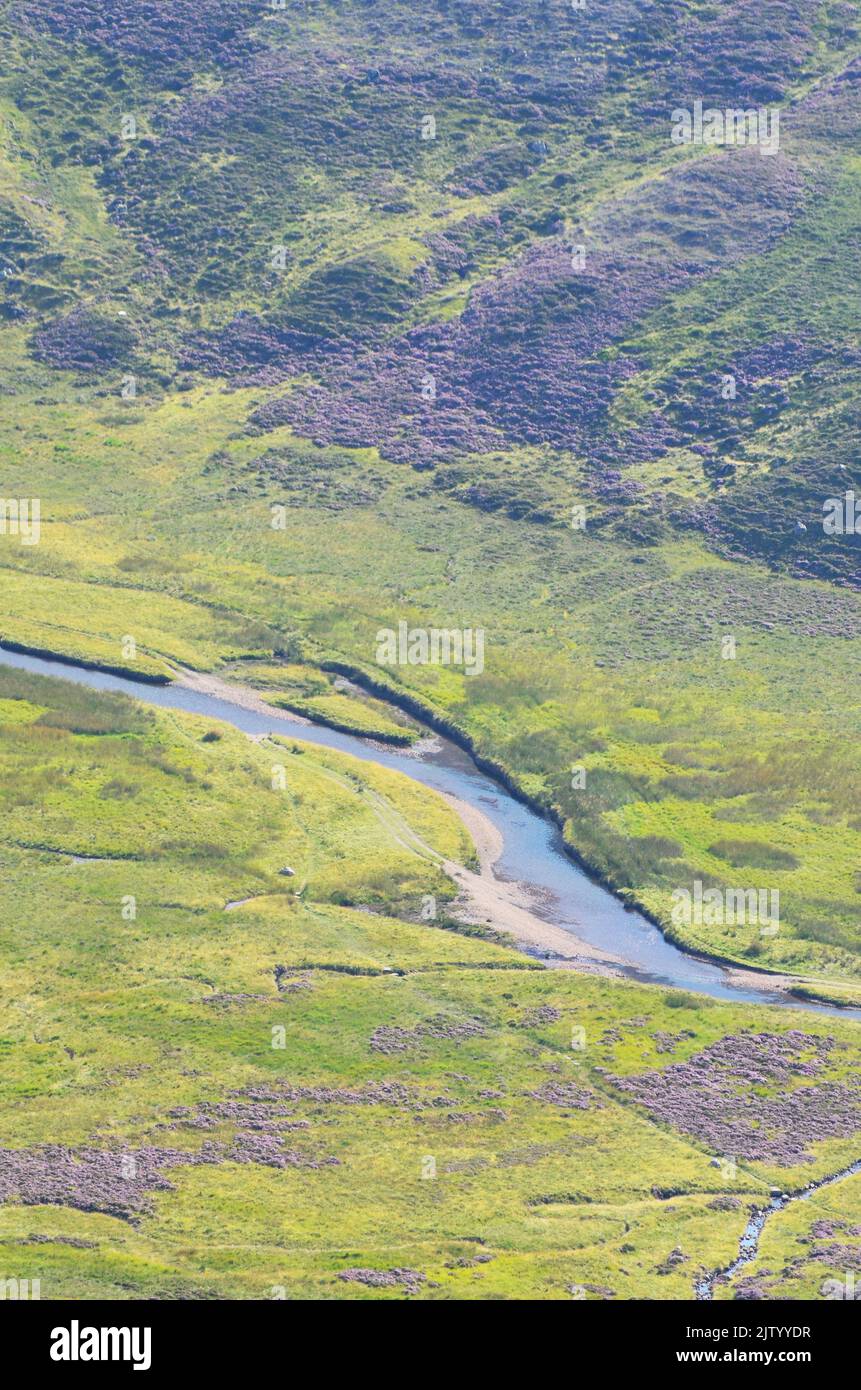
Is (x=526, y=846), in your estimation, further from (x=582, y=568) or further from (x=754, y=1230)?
(x=582, y=568)

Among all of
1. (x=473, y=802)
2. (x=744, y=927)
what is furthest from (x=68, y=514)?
(x=744, y=927)

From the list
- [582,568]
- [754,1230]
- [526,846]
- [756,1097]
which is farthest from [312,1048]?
[582,568]

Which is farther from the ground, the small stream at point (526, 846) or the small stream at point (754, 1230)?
the small stream at point (526, 846)

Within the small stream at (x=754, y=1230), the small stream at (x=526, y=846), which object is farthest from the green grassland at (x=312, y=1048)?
the small stream at (x=526, y=846)

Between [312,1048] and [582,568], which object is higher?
[582,568]

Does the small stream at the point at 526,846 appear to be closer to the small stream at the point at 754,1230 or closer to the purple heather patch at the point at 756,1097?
the purple heather patch at the point at 756,1097

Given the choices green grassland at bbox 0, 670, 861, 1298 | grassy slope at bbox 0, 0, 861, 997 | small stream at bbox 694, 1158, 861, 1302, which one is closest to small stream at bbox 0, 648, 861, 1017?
grassy slope at bbox 0, 0, 861, 997

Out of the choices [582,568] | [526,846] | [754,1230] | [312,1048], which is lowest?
[754,1230]
